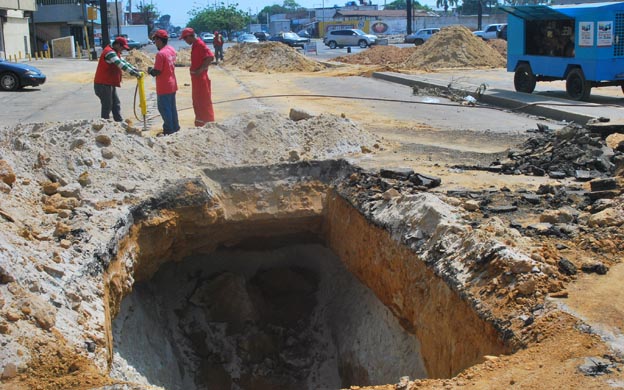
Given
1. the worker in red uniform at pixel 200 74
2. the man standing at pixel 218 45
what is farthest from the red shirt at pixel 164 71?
the man standing at pixel 218 45

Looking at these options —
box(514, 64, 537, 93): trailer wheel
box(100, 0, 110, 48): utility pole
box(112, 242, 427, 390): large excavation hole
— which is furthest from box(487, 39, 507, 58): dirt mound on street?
box(112, 242, 427, 390): large excavation hole

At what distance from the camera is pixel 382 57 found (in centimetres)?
3688

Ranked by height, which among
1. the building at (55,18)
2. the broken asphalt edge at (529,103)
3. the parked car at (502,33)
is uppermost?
the building at (55,18)

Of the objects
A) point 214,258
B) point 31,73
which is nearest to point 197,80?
point 214,258

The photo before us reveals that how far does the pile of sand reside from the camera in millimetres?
35981

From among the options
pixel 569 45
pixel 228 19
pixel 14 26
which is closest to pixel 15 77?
pixel 569 45

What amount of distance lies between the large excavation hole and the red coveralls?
122 inches

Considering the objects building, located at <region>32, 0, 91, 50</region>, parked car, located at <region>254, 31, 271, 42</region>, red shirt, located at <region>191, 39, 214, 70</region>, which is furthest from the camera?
parked car, located at <region>254, 31, 271, 42</region>

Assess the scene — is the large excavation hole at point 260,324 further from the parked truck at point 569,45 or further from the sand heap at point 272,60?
the sand heap at point 272,60

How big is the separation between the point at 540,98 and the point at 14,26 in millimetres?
36220

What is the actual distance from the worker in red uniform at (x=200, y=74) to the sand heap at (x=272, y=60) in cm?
2086

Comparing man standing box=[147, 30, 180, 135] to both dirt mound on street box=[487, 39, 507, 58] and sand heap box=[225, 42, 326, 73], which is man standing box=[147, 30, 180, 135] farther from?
dirt mound on street box=[487, 39, 507, 58]

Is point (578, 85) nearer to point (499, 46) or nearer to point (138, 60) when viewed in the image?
point (138, 60)

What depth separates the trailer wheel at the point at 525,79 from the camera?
19.1 meters
